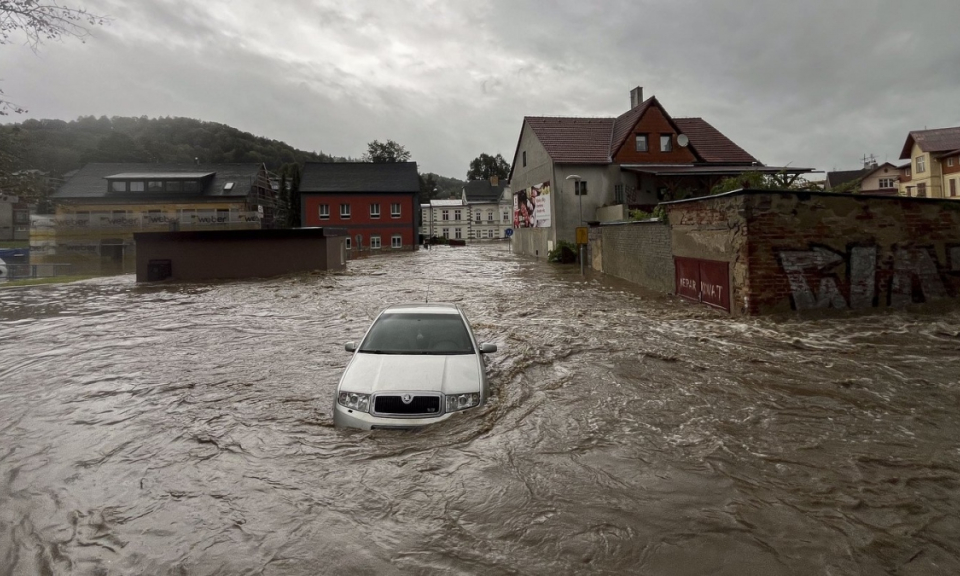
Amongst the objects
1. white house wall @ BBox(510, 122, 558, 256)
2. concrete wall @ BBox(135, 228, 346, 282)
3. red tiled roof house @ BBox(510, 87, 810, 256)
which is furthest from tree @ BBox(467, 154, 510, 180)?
concrete wall @ BBox(135, 228, 346, 282)

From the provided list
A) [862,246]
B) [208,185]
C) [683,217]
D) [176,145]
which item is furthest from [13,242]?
[862,246]

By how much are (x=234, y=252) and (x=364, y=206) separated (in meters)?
31.6

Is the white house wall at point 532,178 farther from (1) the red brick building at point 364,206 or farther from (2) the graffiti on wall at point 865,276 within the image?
(2) the graffiti on wall at point 865,276

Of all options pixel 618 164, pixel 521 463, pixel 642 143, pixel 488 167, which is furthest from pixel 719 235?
pixel 488 167

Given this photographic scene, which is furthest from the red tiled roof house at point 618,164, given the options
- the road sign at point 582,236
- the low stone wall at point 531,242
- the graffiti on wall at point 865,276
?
the graffiti on wall at point 865,276

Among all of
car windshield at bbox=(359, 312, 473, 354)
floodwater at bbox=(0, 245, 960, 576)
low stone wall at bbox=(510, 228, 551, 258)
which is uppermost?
low stone wall at bbox=(510, 228, 551, 258)

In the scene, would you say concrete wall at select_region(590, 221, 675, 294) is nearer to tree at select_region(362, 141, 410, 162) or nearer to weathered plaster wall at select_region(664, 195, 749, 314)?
weathered plaster wall at select_region(664, 195, 749, 314)

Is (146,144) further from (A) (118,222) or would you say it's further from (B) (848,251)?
(B) (848,251)

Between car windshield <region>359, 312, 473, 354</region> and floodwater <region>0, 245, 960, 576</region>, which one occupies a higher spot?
car windshield <region>359, 312, 473, 354</region>

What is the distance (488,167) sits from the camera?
13175 centimetres

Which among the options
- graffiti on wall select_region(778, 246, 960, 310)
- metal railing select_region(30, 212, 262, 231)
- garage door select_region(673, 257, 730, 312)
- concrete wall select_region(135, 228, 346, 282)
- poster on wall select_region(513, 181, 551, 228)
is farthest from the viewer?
metal railing select_region(30, 212, 262, 231)

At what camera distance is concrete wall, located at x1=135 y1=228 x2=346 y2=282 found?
27.8 meters

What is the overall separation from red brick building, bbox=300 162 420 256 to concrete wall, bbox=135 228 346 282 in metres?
28.7

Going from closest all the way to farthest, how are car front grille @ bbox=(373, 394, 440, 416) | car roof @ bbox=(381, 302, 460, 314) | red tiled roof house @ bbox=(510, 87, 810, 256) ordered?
car front grille @ bbox=(373, 394, 440, 416) → car roof @ bbox=(381, 302, 460, 314) → red tiled roof house @ bbox=(510, 87, 810, 256)
